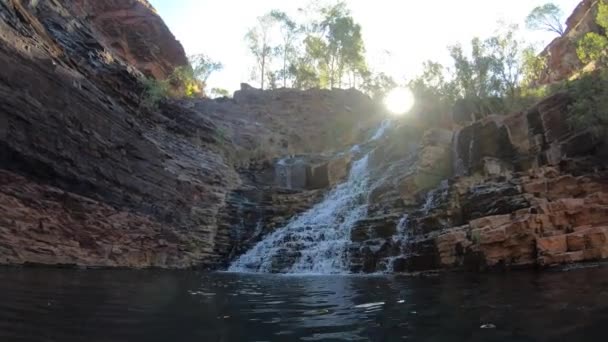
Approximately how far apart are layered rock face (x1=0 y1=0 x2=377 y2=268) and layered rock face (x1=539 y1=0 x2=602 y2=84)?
30.2m

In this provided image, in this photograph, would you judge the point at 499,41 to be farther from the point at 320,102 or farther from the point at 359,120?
the point at 320,102

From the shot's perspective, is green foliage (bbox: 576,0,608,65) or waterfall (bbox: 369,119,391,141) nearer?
green foliage (bbox: 576,0,608,65)

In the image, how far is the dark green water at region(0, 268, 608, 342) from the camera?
5234 mm

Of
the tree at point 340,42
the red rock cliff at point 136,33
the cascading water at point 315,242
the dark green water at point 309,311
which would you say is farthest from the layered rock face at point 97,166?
the tree at point 340,42

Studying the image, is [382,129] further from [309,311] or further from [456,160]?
[309,311]

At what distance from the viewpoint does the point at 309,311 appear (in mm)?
7082

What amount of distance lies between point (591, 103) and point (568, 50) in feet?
106

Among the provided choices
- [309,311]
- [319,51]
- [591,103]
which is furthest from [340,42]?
[309,311]

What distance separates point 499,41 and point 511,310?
28.1m

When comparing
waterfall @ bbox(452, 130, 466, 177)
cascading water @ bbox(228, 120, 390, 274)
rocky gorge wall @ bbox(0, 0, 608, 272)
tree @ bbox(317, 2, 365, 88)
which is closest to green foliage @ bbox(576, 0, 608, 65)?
rocky gorge wall @ bbox(0, 0, 608, 272)

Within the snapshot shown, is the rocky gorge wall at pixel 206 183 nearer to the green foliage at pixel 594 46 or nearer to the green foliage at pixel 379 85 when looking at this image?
the green foliage at pixel 594 46

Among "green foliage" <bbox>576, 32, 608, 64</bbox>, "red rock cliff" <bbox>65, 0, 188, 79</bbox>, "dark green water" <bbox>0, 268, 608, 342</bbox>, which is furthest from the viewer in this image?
"red rock cliff" <bbox>65, 0, 188, 79</bbox>

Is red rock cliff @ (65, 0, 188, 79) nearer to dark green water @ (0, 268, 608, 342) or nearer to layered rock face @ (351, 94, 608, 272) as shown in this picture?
layered rock face @ (351, 94, 608, 272)

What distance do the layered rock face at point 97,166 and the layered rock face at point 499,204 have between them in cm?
692
